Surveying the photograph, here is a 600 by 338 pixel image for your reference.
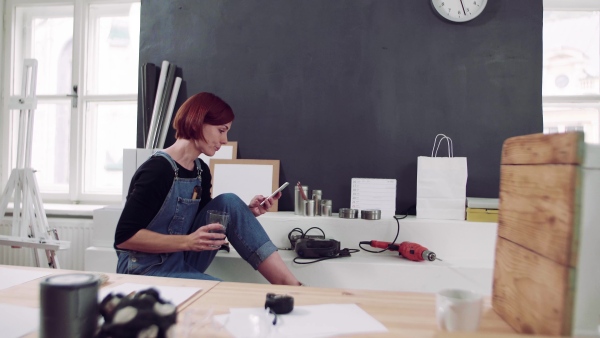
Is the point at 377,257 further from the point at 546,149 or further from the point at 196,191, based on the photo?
the point at 546,149

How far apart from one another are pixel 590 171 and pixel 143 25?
110 inches

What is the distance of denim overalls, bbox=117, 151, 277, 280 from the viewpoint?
152cm

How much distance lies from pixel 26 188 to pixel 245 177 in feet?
4.44

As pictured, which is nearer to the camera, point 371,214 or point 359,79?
point 371,214

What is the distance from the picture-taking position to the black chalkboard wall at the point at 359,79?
2.46 metres

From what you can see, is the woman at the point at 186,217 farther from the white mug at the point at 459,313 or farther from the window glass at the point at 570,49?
the window glass at the point at 570,49

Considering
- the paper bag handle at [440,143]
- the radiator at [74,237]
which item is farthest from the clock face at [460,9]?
the radiator at [74,237]

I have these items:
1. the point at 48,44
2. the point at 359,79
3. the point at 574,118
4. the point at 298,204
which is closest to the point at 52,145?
the point at 48,44

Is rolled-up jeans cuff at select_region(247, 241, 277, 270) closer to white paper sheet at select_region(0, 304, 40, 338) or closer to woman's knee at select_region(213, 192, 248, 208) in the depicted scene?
woman's knee at select_region(213, 192, 248, 208)

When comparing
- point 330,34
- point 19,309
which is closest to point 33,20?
point 330,34

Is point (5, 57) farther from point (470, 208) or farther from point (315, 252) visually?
point (470, 208)

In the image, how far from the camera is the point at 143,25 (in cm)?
275

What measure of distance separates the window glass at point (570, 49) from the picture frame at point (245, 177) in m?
2.01

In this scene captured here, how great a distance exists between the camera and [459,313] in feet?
2.18
